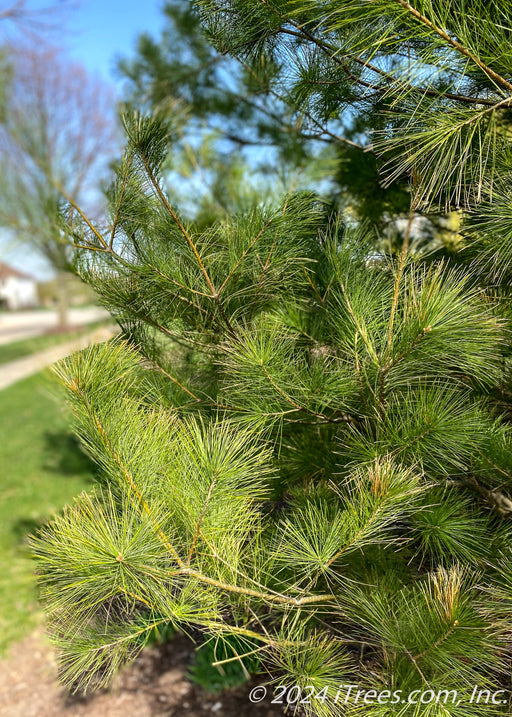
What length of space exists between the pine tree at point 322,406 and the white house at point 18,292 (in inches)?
1750

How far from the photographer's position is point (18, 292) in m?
47.9

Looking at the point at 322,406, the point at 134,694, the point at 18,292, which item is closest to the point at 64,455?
the point at 134,694

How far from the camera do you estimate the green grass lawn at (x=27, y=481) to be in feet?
10.2

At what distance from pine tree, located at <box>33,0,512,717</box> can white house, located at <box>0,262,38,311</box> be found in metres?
44.4

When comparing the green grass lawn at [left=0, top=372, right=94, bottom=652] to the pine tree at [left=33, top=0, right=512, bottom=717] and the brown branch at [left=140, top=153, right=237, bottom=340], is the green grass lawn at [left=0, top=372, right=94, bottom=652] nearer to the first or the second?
the pine tree at [left=33, top=0, right=512, bottom=717]

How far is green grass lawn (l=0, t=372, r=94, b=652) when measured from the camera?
310 centimetres

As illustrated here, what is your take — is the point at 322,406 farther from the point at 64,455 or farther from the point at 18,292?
the point at 18,292

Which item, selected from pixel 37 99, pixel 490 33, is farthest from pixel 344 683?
pixel 37 99

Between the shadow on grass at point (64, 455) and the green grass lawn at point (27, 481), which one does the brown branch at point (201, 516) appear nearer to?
the green grass lawn at point (27, 481)

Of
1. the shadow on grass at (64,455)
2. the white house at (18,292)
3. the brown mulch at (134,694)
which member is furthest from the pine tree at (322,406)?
the white house at (18,292)

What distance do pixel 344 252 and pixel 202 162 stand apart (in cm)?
213

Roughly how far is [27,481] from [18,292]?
47897mm

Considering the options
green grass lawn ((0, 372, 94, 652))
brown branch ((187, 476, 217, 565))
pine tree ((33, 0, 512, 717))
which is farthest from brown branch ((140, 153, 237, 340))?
green grass lawn ((0, 372, 94, 652))

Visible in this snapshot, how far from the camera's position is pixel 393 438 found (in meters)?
1.16
